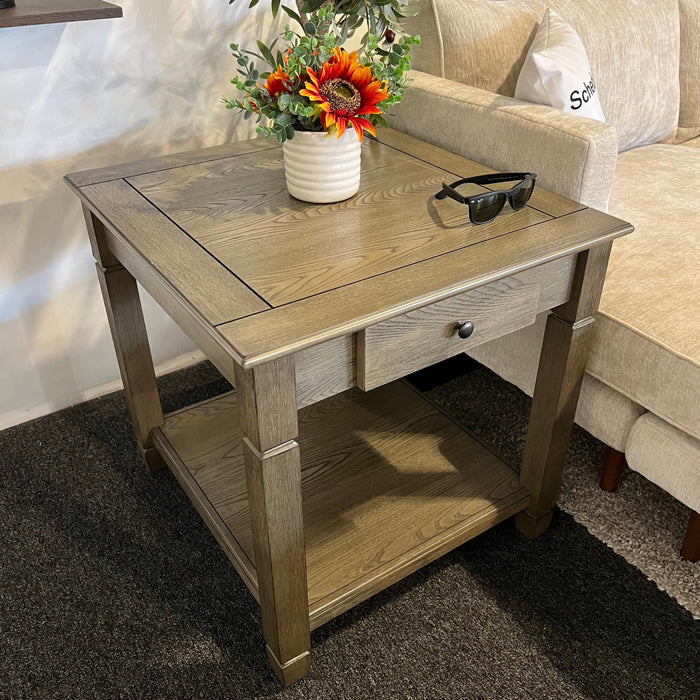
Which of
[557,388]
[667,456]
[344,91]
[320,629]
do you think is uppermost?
[344,91]

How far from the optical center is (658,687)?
3.72ft

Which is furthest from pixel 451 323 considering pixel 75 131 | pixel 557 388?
pixel 75 131

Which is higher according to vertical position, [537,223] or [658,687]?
[537,223]

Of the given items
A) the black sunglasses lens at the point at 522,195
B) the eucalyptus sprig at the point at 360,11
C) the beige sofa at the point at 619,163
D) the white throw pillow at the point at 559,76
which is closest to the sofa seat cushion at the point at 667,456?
the beige sofa at the point at 619,163

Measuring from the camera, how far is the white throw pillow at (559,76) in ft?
4.65

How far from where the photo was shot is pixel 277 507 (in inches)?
36.9

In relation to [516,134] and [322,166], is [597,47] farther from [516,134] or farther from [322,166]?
[322,166]

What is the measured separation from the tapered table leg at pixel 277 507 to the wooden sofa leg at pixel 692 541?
76cm

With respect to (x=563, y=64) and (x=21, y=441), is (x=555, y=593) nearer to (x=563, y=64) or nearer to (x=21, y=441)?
(x=563, y=64)

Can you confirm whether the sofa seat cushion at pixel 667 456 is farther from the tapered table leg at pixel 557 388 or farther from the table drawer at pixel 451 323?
the table drawer at pixel 451 323

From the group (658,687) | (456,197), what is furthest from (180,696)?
(456,197)

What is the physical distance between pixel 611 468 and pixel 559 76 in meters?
0.83

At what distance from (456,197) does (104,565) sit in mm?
972

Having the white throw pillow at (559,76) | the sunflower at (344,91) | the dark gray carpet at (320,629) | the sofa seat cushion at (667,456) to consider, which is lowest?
the dark gray carpet at (320,629)
